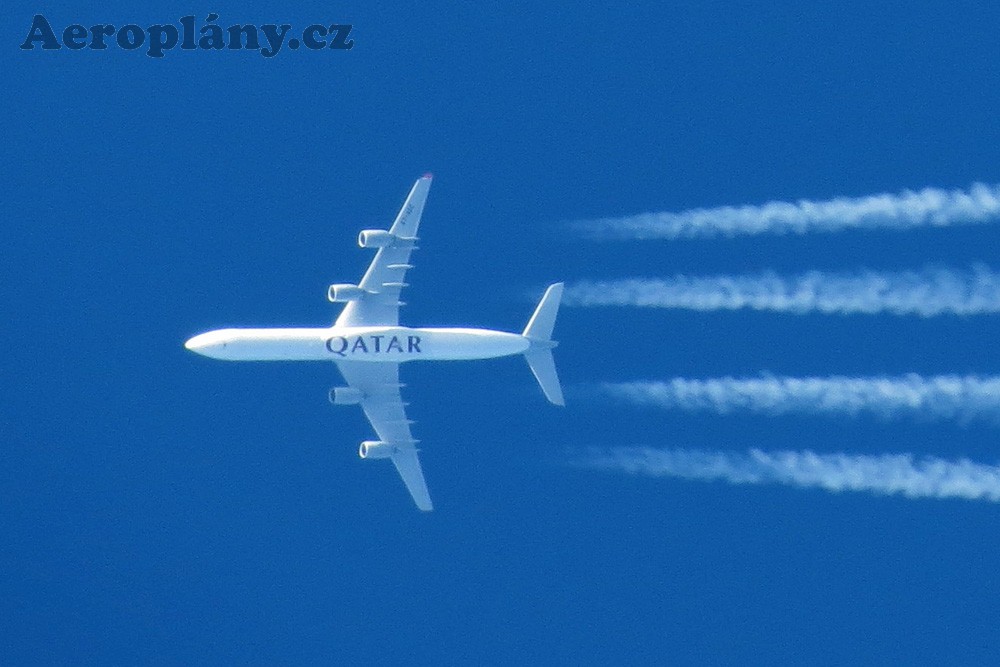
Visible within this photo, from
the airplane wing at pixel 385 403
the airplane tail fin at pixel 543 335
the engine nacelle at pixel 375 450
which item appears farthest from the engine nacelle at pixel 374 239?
the engine nacelle at pixel 375 450

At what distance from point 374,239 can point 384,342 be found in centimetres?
295

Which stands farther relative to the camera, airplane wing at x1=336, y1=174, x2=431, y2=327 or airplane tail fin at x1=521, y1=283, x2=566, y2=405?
airplane wing at x1=336, y1=174, x2=431, y2=327

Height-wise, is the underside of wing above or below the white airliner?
→ below

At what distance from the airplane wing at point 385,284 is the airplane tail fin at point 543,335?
4.06 m

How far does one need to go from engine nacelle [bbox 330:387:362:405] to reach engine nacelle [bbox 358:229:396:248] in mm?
4352

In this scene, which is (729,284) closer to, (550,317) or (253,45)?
(550,317)

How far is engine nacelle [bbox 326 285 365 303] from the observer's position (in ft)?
158

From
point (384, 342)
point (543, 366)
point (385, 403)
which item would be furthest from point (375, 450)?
point (543, 366)

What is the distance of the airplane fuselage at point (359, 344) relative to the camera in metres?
47.7

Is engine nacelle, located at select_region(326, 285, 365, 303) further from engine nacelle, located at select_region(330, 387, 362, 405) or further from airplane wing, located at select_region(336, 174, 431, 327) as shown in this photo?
engine nacelle, located at select_region(330, 387, 362, 405)

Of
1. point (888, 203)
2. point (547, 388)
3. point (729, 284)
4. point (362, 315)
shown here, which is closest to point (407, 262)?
point (362, 315)

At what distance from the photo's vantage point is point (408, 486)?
50625 millimetres

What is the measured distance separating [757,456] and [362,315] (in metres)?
12.1

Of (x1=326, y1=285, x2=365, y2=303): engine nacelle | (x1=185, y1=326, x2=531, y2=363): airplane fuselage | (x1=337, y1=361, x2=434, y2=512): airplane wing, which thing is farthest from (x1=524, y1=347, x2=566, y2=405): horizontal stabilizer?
(x1=326, y1=285, x2=365, y2=303): engine nacelle
